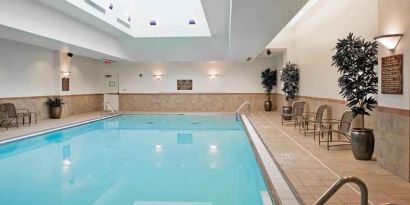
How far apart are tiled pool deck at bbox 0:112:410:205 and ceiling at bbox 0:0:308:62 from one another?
104 inches

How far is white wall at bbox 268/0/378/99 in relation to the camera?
6.89 m

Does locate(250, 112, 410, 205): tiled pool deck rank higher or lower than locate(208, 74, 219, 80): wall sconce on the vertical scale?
lower

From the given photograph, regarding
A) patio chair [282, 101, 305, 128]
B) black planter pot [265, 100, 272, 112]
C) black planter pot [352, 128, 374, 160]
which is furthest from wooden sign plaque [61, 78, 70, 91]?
black planter pot [352, 128, 374, 160]

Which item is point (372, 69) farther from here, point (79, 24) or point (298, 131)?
point (79, 24)

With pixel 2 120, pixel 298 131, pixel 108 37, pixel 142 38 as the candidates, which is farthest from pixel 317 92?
pixel 2 120

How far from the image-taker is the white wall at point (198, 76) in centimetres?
1711

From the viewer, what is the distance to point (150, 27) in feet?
41.4

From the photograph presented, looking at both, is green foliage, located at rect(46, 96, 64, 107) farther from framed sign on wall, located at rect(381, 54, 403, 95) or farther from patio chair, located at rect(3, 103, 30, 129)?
framed sign on wall, located at rect(381, 54, 403, 95)

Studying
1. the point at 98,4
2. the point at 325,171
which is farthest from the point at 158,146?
the point at 325,171

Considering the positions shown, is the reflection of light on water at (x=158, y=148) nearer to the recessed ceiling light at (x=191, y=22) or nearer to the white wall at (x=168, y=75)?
the recessed ceiling light at (x=191, y=22)

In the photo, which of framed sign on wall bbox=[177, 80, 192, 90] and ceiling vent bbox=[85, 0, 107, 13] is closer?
ceiling vent bbox=[85, 0, 107, 13]

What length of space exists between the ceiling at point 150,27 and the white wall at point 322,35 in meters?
1.62

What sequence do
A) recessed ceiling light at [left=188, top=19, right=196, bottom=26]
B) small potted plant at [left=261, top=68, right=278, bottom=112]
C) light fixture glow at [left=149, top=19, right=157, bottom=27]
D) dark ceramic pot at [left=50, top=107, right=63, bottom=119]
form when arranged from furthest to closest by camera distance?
small potted plant at [left=261, top=68, right=278, bottom=112]
dark ceramic pot at [left=50, top=107, right=63, bottom=119]
light fixture glow at [left=149, top=19, right=157, bottom=27]
recessed ceiling light at [left=188, top=19, right=196, bottom=26]

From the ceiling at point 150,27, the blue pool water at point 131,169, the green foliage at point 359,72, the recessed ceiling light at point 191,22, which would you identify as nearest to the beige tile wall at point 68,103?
the blue pool water at point 131,169
